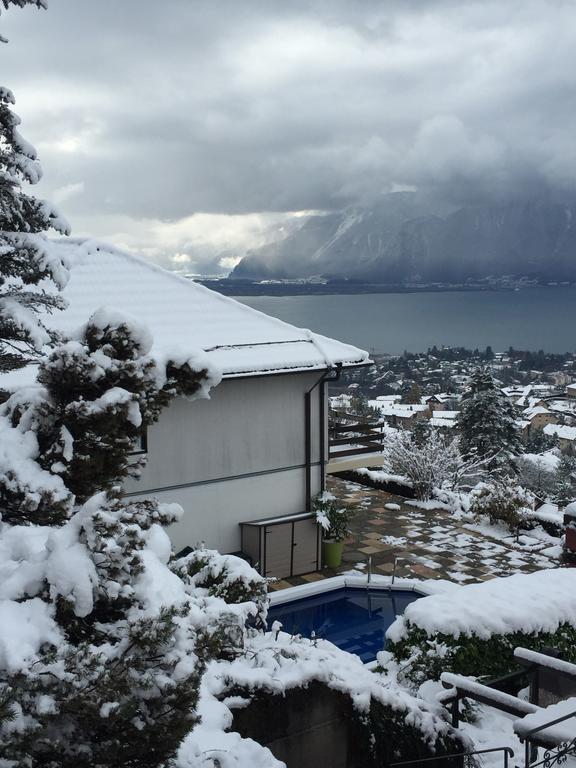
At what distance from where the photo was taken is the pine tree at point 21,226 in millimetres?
5340

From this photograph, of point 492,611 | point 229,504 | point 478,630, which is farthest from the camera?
point 229,504

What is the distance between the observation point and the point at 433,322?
16275 centimetres

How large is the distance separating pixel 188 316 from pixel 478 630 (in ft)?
26.8

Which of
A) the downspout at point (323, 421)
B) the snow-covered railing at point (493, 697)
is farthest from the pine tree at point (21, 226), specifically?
the downspout at point (323, 421)

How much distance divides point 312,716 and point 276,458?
695 centimetres

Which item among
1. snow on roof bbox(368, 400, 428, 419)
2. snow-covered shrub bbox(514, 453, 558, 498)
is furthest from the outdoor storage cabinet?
snow on roof bbox(368, 400, 428, 419)

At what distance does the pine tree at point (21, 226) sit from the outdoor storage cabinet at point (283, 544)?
8124mm

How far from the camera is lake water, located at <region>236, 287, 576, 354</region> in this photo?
110 m

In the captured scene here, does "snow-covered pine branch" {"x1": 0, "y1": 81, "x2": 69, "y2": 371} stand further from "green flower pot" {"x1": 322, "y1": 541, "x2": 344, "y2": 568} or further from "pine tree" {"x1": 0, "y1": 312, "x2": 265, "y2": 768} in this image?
"green flower pot" {"x1": 322, "y1": 541, "x2": 344, "y2": 568}

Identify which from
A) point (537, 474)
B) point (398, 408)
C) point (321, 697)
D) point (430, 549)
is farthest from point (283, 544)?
point (398, 408)

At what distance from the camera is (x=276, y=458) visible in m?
13.4

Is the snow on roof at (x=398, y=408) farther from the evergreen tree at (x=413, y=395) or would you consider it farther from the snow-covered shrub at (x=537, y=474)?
the snow-covered shrub at (x=537, y=474)

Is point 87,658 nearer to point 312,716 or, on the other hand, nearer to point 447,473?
point 312,716

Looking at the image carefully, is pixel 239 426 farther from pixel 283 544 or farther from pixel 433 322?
pixel 433 322
